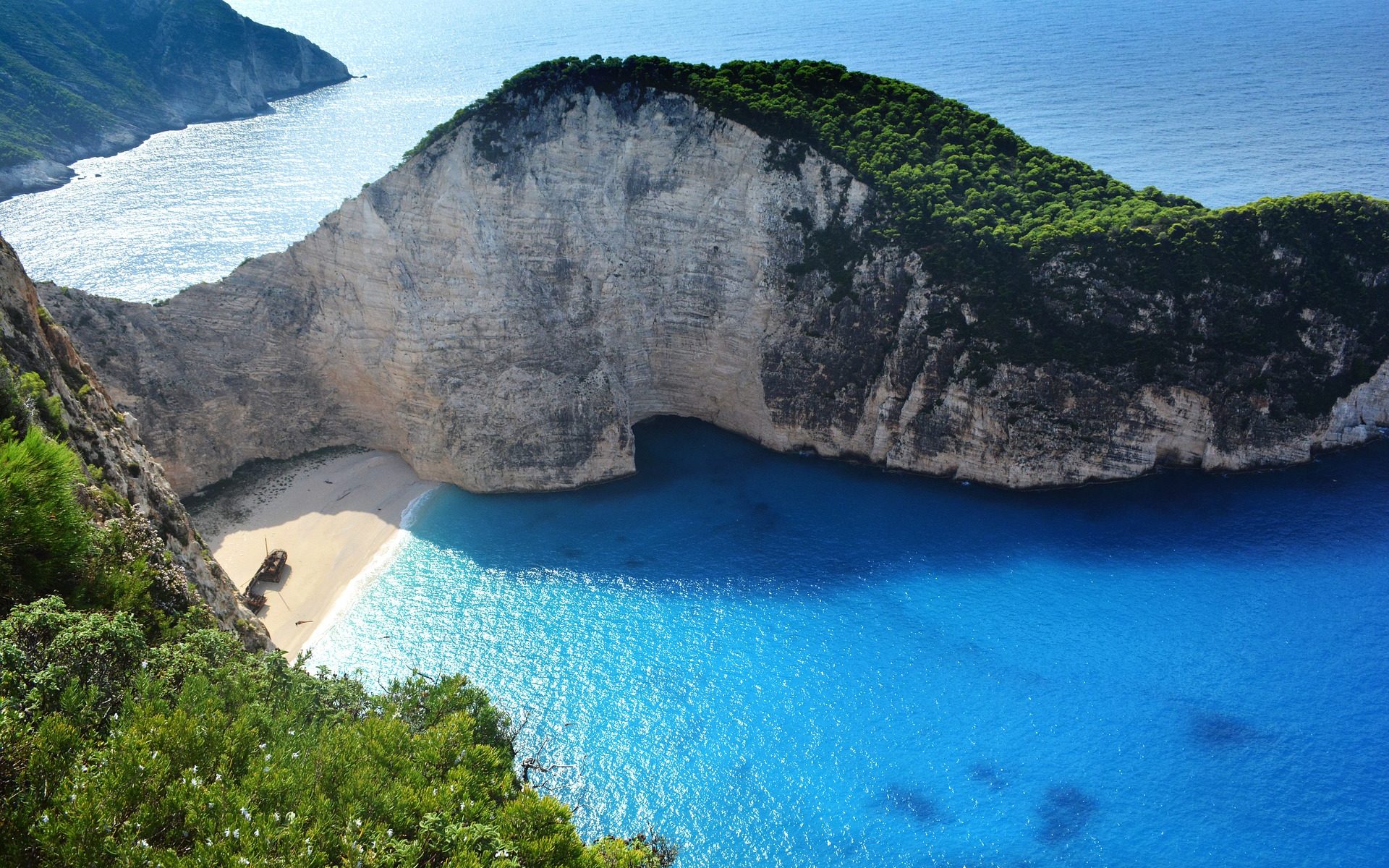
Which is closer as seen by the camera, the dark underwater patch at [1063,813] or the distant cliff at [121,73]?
the dark underwater patch at [1063,813]

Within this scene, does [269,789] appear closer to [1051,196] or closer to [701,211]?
[701,211]

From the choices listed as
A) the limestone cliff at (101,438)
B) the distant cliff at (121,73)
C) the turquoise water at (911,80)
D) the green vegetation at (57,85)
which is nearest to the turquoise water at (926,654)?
the limestone cliff at (101,438)

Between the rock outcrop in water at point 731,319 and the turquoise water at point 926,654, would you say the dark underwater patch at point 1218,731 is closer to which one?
the turquoise water at point 926,654

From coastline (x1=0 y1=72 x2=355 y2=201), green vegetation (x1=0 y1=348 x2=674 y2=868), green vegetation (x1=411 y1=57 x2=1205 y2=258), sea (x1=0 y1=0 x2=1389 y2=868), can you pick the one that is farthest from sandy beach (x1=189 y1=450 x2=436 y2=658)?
coastline (x1=0 y1=72 x2=355 y2=201)

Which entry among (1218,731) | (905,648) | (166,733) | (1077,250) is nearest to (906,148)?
(1077,250)

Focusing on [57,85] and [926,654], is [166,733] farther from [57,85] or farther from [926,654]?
[57,85]

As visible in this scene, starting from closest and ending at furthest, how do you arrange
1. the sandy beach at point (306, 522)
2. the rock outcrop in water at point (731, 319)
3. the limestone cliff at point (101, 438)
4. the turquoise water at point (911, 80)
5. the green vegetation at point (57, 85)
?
1. the limestone cliff at point (101, 438)
2. the sandy beach at point (306, 522)
3. the rock outcrop in water at point (731, 319)
4. the turquoise water at point (911, 80)
5. the green vegetation at point (57, 85)

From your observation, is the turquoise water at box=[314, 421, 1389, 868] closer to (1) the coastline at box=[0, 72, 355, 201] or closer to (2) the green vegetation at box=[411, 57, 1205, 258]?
(2) the green vegetation at box=[411, 57, 1205, 258]
